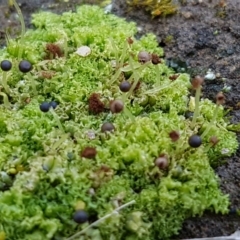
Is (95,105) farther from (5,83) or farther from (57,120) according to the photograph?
(5,83)

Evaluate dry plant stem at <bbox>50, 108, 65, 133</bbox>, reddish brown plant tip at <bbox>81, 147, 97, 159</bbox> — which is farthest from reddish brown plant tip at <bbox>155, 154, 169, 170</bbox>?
dry plant stem at <bbox>50, 108, 65, 133</bbox>

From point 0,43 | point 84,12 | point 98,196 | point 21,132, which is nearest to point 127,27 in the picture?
point 84,12

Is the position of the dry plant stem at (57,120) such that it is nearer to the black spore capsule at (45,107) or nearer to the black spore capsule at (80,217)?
the black spore capsule at (45,107)

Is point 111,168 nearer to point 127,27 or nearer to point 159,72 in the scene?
point 159,72

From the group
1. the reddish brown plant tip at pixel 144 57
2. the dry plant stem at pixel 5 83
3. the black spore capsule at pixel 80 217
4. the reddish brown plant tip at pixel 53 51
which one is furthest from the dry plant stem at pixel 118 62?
the black spore capsule at pixel 80 217

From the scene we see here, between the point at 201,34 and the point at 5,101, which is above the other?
the point at 5,101

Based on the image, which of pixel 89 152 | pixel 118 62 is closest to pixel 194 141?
pixel 89 152
